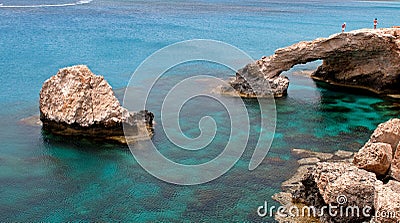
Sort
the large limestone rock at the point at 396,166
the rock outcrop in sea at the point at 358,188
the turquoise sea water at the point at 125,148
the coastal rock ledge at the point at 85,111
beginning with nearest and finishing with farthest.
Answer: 1. the rock outcrop in sea at the point at 358,188
2. the large limestone rock at the point at 396,166
3. the turquoise sea water at the point at 125,148
4. the coastal rock ledge at the point at 85,111

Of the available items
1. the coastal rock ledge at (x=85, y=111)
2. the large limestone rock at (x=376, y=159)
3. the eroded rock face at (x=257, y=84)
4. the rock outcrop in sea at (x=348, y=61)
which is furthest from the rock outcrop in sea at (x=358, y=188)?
the eroded rock face at (x=257, y=84)

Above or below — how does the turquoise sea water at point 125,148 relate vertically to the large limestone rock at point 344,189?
below

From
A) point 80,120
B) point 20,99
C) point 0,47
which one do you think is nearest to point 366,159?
point 80,120

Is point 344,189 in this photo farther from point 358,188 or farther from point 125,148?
point 125,148

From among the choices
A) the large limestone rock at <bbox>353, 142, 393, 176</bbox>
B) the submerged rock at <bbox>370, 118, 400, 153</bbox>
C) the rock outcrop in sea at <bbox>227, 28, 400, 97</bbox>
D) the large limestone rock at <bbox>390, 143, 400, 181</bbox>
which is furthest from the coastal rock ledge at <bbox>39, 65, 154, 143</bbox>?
the large limestone rock at <bbox>390, 143, 400, 181</bbox>

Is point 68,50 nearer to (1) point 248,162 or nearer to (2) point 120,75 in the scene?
(2) point 120,75

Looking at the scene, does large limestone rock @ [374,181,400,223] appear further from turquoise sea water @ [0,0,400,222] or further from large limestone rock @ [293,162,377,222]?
turquoise sea water @ [0,0,400,222]

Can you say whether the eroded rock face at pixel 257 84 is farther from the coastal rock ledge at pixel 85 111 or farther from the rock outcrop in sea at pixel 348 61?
the coastal rock ledge at pixel 85 111

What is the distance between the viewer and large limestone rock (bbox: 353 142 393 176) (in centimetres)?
2030

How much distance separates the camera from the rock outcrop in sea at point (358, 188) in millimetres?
16797

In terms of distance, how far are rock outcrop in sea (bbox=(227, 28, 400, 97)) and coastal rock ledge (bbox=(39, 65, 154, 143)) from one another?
12.4 metres

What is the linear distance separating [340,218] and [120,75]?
3218cm

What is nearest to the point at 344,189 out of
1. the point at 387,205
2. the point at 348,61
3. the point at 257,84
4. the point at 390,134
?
the point at 387,205

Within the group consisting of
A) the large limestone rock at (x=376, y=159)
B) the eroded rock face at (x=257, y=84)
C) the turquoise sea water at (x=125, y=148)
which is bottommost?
the turquoise sea water at (x=125, y=148)
